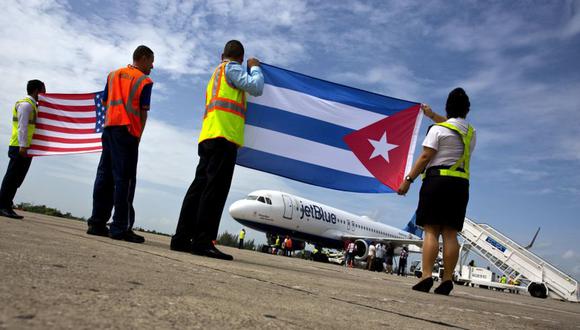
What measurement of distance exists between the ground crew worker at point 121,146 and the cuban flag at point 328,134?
127cm

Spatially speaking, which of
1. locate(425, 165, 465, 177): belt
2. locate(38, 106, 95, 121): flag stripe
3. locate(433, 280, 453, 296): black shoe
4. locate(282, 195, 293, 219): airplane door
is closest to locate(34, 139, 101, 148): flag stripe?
locate(38, 106, 95, 121): flag stripe

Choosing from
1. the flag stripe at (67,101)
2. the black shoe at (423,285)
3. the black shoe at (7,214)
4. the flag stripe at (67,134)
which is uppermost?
the flag stripe at (67,101)

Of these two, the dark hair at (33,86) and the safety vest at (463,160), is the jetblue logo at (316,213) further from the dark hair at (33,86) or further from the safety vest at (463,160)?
the safety vest at (463,160)

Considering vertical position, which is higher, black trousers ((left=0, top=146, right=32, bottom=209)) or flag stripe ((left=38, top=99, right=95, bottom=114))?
flag stripe ((left=38, top=99, right=95, bottom=114))

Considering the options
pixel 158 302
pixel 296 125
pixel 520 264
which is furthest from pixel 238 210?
pixel 158 302

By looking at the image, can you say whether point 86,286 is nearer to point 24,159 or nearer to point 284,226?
point 24,159

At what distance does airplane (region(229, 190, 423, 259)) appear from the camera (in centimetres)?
1956

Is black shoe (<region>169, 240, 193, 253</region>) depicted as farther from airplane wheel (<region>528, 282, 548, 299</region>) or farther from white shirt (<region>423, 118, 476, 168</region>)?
airplane wheel (<region>528, 282, 548, 299</region>)

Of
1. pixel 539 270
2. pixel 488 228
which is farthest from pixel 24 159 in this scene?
pixel 488 228

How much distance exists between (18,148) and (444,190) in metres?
5.03

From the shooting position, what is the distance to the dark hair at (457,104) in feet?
13.3

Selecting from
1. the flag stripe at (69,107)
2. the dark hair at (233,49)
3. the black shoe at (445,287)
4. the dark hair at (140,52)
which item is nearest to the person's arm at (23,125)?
the flag stripe at (69,107)

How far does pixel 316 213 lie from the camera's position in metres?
22.5

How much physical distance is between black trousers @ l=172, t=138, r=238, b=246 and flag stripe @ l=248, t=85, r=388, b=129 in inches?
61.0
